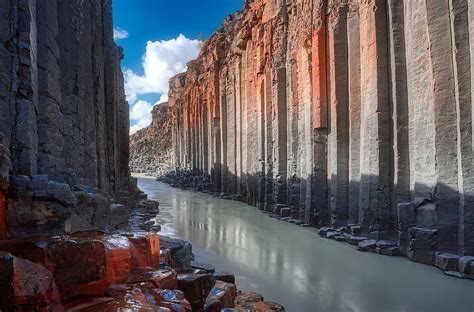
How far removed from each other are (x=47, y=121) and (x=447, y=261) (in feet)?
25.8

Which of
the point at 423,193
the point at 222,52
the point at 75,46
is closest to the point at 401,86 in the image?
the point at 423,193

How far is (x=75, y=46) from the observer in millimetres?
6988

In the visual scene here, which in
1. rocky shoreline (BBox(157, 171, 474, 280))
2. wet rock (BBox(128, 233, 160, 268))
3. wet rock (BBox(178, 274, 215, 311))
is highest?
wet rock (BBox(128, 233, 160, 268))

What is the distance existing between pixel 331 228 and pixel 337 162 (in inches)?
83.0

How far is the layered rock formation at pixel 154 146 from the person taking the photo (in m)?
60.2

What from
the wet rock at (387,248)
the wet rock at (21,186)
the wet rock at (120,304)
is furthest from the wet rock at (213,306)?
the wet rock at (387,248)

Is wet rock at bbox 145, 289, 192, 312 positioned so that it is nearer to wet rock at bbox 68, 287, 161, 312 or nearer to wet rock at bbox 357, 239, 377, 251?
wet rock at bbox 68, 287, 161, 312

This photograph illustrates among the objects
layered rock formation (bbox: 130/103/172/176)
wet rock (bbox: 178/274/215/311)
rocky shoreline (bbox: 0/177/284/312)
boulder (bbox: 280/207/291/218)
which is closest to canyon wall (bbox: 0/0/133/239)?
rocky shoreline (bbox: 0/177/284/312)

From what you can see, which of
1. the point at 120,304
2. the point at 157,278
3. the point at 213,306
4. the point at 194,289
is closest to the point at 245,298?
the point at 213,306

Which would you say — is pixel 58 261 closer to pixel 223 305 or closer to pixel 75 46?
pixel 223 305

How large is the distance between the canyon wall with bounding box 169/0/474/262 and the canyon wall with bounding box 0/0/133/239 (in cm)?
671

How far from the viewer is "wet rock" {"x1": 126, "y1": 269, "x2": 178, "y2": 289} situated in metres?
3.69

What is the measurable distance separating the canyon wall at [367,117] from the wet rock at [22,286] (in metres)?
7.08

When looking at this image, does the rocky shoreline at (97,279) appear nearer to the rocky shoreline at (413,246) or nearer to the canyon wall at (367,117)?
the rocky shoreline at (413,246)
